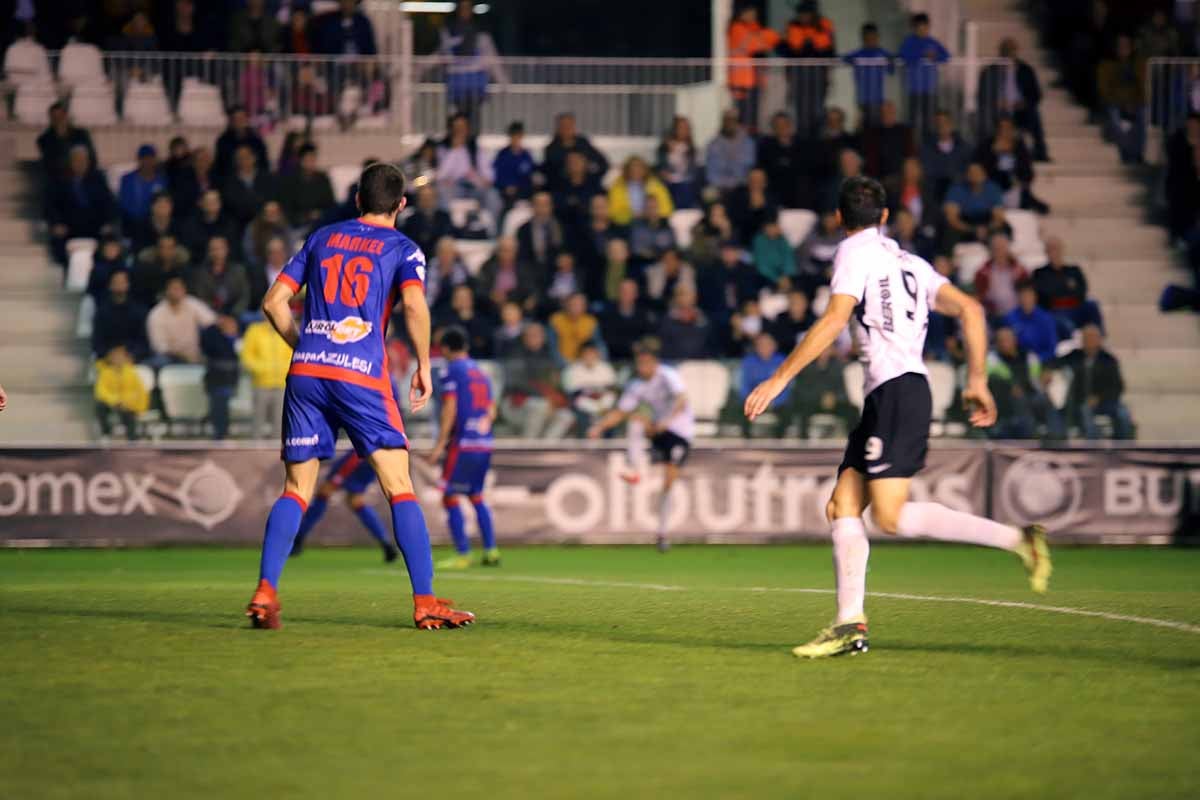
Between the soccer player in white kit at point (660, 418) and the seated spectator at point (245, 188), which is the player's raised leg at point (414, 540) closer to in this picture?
the soccer player in white kit at point (660, 418)

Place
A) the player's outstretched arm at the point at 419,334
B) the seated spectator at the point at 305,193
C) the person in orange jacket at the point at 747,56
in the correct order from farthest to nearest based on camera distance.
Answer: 1. the person in orange jacket at the point at 747,56
2. the seated spectator at the point at 305,193
3. the player's outstretched arm at the point at 419,334

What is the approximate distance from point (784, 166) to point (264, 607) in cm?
1628

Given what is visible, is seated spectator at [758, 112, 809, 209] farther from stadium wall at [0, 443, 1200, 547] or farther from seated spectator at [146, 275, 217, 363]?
seated spectator at [146, 275, 217, 363]

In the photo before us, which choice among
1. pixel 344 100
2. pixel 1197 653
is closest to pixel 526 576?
pixel 1197 653

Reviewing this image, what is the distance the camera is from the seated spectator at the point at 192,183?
2234cm

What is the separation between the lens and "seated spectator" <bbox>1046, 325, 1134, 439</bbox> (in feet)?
64.0

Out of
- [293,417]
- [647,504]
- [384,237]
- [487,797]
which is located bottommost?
[647,504]

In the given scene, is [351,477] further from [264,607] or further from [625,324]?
[264,607]

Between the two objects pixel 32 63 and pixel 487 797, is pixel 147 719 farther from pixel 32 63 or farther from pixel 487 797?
pixel 32 63

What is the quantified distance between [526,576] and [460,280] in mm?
7536

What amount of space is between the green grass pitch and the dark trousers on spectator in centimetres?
738

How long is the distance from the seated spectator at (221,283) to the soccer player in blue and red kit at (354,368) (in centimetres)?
1195

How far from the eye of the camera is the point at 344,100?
970 inches

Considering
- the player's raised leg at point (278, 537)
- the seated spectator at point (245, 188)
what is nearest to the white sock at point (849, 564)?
the player's raised leg at point (278, 537)
